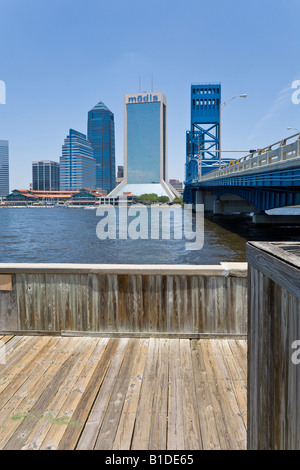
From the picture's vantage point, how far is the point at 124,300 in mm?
5031

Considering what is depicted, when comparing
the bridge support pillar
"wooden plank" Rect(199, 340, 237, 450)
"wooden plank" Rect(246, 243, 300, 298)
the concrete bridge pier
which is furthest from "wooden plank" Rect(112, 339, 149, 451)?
the concrete bridge pier

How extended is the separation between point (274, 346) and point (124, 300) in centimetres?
329

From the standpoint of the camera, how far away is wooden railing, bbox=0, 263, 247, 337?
4.96m

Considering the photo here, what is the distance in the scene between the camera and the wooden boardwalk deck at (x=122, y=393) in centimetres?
302

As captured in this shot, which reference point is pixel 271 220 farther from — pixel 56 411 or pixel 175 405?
pixel 56 411

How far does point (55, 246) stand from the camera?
31.3 meters

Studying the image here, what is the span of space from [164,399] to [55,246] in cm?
2909

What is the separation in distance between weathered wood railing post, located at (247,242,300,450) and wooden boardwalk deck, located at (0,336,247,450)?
3.19 ft

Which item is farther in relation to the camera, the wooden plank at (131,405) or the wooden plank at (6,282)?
the wooden plank at (6,282)

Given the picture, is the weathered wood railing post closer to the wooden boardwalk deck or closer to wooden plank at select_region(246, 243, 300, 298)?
wooden plank at select_region(246, 243, 300, 298)

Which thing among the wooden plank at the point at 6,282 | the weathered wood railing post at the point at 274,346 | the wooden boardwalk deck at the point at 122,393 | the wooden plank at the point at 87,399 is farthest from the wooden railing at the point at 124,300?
the weathered wood railing post at the point at 274,346

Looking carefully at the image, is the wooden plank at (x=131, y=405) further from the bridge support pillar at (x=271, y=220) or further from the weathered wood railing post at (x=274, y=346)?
the bridge support pillar at (x=271, y=220)

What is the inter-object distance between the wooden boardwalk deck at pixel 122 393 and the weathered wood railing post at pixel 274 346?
38.3 inches
